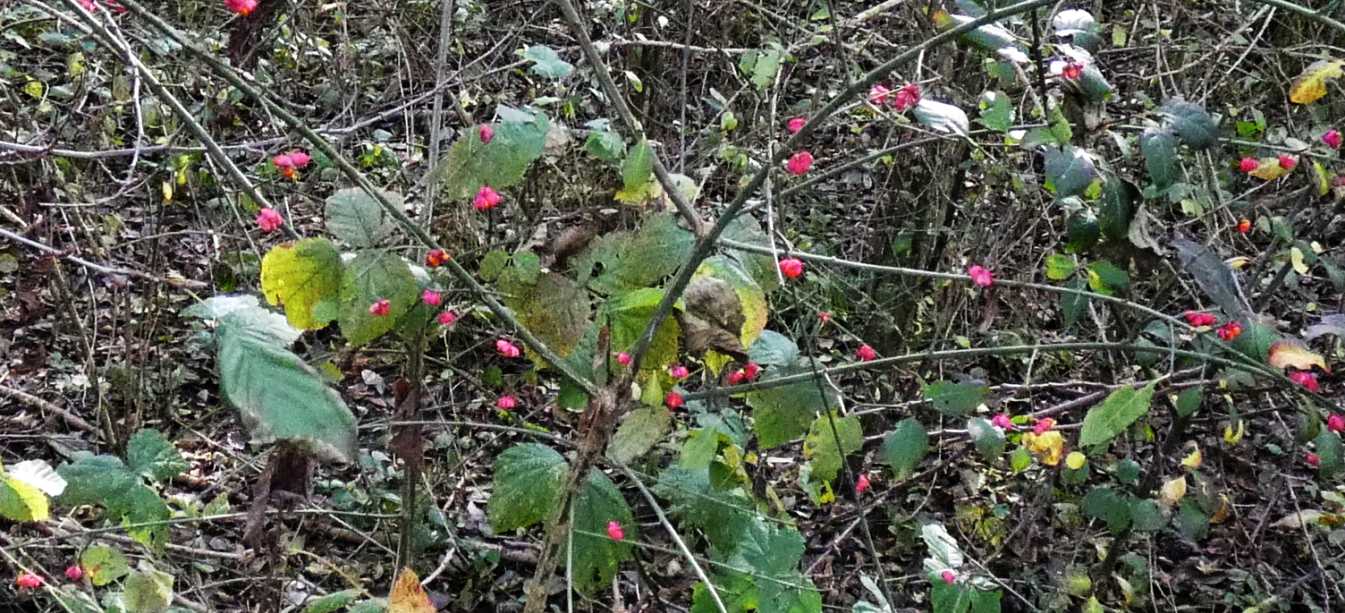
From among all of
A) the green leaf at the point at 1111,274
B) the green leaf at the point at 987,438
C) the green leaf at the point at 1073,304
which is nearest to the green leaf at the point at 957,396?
the green leaf at the point at 987,438

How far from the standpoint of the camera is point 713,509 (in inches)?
77.2

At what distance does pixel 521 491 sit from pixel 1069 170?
3.26ft

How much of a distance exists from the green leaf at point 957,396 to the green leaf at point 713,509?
0.37 metres

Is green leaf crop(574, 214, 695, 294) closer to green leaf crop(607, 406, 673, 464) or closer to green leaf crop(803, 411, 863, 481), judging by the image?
green leaf crop(607, 406, 673, 464)

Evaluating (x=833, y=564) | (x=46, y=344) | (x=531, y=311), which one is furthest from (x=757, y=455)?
(x=46, y=344)

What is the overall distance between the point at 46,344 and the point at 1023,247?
2.96 meters

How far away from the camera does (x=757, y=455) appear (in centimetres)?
240

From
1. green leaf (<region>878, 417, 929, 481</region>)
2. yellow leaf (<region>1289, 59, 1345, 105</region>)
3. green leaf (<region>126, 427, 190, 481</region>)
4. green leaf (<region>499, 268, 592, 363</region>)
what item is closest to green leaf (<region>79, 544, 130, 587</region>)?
green leaf (<region>126, 427, 190, 481</region>)

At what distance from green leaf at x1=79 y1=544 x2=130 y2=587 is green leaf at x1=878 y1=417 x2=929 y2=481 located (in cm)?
130

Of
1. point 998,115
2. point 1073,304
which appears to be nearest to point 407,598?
point 998,115

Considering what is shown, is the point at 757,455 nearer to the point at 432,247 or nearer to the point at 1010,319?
the point at 432,247

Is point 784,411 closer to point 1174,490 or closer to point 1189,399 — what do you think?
point 1189,399

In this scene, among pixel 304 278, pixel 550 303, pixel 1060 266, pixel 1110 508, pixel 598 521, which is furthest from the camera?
pixel 1110 508

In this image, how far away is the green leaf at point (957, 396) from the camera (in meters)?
1.89
